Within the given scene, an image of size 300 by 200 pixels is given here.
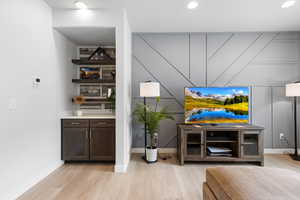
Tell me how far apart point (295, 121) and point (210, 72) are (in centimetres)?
186

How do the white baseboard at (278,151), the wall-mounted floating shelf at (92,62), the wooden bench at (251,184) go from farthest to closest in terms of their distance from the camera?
the white baseboard at (278,151)
the wall-mounted floating shelf at (92,62)
the wooden bench at (251,184)

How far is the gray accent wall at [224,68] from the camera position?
11.6 feet

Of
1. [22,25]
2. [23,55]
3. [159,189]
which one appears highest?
[22,25]

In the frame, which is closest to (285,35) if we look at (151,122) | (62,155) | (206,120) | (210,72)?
(210,72)

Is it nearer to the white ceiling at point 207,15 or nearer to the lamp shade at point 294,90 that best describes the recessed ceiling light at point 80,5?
the white ceiling at point 207,15

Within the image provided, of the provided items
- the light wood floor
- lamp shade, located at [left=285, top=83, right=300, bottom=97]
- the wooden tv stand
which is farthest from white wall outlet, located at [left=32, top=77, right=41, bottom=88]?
lamp shade, located at [left=285, top=83, right=300, bottom=97]

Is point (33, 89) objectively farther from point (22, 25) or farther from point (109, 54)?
point (109, 54)

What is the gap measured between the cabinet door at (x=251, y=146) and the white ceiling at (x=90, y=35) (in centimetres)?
296

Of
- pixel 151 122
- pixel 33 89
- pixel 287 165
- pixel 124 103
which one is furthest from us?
pixel 151 122

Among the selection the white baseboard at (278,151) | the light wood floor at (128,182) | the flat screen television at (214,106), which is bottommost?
the light wood floor at (128,182)

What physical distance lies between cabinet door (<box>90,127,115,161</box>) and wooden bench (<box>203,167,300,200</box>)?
5.99 ft

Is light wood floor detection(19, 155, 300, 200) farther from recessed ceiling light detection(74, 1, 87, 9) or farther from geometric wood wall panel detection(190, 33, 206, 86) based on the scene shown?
recessed ceiling light detection(74, 1, 87, 9)

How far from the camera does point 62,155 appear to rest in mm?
2969

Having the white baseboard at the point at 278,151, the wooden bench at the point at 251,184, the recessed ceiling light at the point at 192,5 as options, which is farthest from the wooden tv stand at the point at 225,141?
the recessed ceiling light at the point at 192,5
